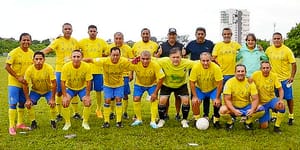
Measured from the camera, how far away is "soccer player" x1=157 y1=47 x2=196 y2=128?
29.9 ft

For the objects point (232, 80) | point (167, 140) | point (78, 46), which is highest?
point (78, 46)

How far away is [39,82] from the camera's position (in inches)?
340

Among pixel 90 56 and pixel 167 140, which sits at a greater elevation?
pixel 90 56

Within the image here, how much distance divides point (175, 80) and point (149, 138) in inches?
73.1

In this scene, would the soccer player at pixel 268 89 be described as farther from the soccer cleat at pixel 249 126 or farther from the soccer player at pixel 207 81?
the soccer player at pixel 207 81

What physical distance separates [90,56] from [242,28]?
10311cm

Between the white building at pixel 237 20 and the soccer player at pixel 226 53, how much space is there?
97.6 metres

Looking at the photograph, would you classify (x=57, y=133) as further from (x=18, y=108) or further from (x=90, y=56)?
(x=90, y=56)

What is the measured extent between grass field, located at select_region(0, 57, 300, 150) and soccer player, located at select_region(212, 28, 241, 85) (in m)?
1.25

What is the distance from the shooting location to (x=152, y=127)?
8.95 meters

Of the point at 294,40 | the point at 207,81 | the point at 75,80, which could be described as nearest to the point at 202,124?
the point at 207,81

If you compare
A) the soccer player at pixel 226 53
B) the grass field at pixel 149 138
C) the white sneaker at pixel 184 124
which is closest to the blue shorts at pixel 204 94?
the soccer player at pixel 226 53

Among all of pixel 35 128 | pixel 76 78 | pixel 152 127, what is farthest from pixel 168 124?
pixel 35 128

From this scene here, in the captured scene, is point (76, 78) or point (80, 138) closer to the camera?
point (80, 138)
